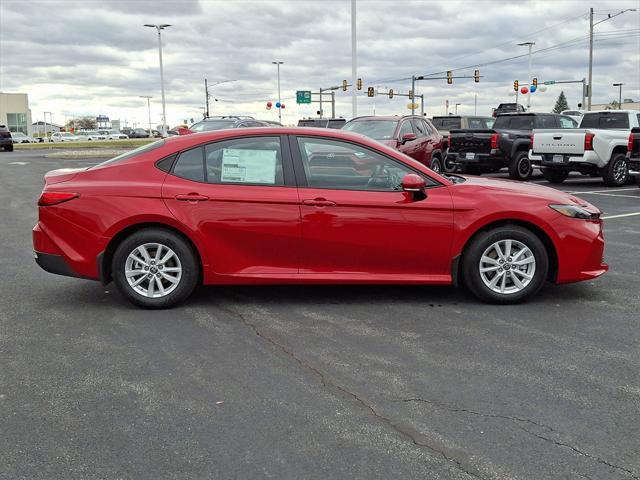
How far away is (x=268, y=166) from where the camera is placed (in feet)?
18.7

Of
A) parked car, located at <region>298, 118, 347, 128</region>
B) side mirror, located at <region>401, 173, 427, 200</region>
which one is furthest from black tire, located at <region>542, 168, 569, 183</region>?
side mirror, located at <region>401, 173, 427, 200</region>

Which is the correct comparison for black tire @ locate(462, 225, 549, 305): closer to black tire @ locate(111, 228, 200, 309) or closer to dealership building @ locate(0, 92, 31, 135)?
black tire @ locate(111, 228, 200, 309)

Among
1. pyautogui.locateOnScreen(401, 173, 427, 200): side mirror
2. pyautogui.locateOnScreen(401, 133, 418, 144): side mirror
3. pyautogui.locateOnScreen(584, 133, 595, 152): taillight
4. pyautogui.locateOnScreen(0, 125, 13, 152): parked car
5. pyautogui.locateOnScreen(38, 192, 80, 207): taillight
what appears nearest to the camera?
pyautogui.locateOnScreen(401, 173, 427, 200): side mirror

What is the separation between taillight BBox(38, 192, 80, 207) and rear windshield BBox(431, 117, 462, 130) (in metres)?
19.8

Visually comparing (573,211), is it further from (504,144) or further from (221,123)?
(221,123)

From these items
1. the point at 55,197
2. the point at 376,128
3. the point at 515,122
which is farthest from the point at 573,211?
the point at 515,122

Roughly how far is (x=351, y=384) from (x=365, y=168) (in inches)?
90.0

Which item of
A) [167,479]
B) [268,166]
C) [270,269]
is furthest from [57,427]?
[268,166]

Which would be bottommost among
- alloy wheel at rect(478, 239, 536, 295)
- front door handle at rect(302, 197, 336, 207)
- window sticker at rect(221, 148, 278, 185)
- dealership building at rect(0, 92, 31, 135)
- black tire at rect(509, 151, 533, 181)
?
alloy wheel at rect(478, 239, 536, 295)

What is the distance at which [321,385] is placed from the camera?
3986 mm

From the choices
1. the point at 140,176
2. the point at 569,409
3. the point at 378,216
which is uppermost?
the point at 140,176

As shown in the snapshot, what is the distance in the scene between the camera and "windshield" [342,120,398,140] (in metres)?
14.9

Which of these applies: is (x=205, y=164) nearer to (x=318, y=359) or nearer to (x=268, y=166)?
(x=268, y=166)

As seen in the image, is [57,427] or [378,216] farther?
[378,216]
